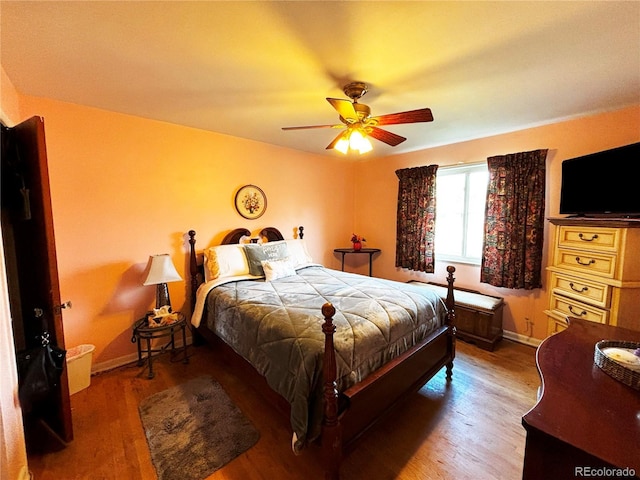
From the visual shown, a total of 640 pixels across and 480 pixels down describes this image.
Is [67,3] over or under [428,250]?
over

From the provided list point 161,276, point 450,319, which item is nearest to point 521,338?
point 450,319

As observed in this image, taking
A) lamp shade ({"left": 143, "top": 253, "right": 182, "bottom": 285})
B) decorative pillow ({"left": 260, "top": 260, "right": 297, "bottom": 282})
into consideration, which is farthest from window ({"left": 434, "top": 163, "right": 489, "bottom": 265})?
lamp shade ({"left": 143, "top": 253, "right": 182, "bottom": 285})

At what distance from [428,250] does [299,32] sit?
3177 millimetres

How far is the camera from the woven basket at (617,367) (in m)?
0.97

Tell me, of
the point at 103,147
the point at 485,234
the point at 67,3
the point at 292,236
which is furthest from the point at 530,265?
the point at 103,147

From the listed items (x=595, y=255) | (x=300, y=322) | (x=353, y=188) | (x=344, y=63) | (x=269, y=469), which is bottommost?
(x=269, y=469)

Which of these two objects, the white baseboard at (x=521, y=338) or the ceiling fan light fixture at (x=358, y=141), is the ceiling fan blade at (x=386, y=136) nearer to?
the ceiling fan light fixture at (x=358, y=141)

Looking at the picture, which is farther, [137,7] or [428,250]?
[428,250]

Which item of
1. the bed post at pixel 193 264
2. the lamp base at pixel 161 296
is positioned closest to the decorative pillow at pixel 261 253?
the bed post at pixel 193 264

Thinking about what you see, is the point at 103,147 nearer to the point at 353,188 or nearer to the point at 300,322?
the point at 300,322

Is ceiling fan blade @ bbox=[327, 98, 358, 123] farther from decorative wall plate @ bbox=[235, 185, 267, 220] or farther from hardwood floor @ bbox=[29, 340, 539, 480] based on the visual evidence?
hardwood floor @ bbox=[29, 340, 539, 480]

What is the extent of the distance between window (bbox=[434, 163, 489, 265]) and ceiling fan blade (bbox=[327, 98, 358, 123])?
7.18 ft

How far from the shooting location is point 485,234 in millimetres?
3264

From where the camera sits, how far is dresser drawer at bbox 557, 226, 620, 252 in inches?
80.5
